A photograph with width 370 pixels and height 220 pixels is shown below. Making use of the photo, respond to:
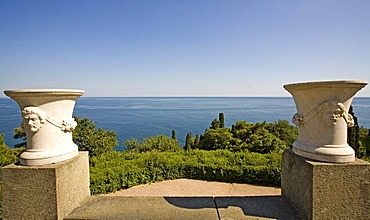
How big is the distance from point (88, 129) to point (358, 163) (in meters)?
10.2

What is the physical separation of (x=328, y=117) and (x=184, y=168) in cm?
680

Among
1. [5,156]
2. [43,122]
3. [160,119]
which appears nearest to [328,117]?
[43,122]

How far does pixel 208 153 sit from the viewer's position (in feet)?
29.8

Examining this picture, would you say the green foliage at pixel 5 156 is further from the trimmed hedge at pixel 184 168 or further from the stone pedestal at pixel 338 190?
the stone pedestal at pixel 338 190

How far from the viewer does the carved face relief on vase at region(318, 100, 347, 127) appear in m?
2.05

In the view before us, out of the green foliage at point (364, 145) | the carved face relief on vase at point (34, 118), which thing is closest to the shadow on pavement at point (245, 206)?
the carved face relief on vase at point (34, 118)

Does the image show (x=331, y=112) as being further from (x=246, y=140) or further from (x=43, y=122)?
(x=246, y=140)

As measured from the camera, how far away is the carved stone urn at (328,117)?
2.04 metres

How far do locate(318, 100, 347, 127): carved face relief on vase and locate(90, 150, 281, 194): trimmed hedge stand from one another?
6053 millimetres

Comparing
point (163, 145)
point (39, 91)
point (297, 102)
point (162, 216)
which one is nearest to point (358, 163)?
point (297, 102)

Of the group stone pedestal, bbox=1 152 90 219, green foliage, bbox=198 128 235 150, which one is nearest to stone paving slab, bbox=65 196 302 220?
stone pedestal, bbox=1 152 90 219

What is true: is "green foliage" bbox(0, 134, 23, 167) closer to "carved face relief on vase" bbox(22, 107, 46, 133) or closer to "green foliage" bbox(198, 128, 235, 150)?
"carved face relief on vase" bbox(22, 107, 46, 133)

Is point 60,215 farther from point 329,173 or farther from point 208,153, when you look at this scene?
point 208,153

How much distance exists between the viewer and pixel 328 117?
207cm
